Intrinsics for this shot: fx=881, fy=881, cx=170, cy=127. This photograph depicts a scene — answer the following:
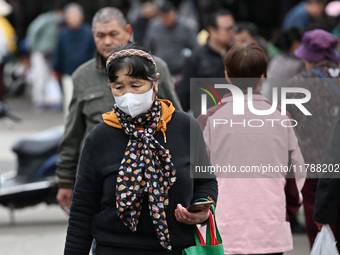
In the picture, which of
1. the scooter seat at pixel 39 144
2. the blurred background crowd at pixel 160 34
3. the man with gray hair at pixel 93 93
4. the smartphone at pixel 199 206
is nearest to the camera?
the smartphone at pixel 199 206

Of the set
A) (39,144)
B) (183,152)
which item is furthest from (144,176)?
(39,144)

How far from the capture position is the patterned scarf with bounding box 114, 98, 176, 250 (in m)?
3.98

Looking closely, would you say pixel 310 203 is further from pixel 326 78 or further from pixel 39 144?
pixel 39 144

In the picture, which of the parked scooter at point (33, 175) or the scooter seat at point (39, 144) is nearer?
the parked scooter at point (33, 175)

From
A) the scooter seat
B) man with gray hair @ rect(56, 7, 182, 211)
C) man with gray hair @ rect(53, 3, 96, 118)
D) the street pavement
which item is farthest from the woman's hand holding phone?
man with gray hair @ rect(53, 3, 96, 118)

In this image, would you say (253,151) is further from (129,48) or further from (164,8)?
(164,8)

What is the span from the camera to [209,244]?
163 inches

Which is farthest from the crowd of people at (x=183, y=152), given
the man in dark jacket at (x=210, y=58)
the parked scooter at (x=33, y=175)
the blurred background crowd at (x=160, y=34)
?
the parked scooter at (x=33, y=175)

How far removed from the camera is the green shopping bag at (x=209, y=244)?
4.05 meters

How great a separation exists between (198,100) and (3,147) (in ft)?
26.7

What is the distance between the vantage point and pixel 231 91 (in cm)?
512

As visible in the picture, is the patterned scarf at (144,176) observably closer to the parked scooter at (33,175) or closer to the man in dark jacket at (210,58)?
the man in dark jacket at (210,58)

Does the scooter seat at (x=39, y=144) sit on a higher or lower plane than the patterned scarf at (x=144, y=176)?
lower

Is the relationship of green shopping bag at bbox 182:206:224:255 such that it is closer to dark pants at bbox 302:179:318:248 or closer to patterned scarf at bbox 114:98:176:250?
patterned scarf at bbox 114:98:176:250
